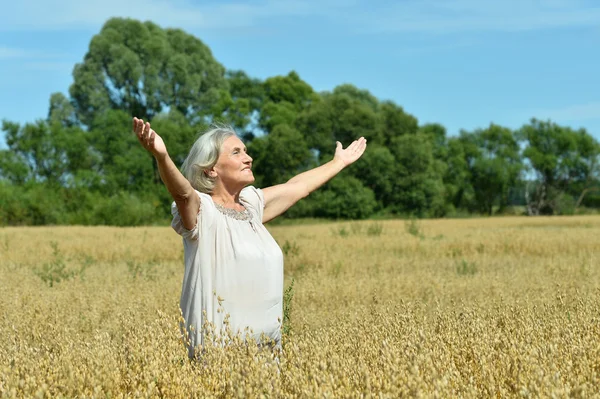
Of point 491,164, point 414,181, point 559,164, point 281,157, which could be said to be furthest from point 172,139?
point 559,164

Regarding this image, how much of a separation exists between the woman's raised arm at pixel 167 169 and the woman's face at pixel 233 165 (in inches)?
17.5

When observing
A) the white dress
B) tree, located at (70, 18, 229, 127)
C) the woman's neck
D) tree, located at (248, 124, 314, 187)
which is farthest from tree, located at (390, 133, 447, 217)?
the white dress

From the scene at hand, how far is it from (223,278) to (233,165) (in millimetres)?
698

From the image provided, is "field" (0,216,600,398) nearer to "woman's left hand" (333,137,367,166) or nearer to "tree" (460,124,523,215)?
"woman's left hand" (333,137,367,166)

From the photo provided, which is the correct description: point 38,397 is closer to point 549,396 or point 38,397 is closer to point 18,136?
point 549,396

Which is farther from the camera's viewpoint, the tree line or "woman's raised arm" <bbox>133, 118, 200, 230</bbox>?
the tree line

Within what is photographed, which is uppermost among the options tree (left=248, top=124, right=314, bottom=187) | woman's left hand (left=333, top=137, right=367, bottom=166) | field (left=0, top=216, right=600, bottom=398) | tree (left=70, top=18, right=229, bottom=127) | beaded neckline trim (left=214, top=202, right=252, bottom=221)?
tree (left=70, top=18, right=229, bottom=127)

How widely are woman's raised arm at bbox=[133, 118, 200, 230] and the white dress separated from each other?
17cm

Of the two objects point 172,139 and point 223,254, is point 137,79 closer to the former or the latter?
point 172,139

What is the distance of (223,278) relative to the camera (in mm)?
4098

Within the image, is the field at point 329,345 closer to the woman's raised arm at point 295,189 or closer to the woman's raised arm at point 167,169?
the woman's raised arm at point 167,169

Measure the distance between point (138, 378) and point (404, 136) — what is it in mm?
52457

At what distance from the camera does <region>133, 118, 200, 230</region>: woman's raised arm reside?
12.1 ft

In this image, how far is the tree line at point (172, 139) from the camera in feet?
156
